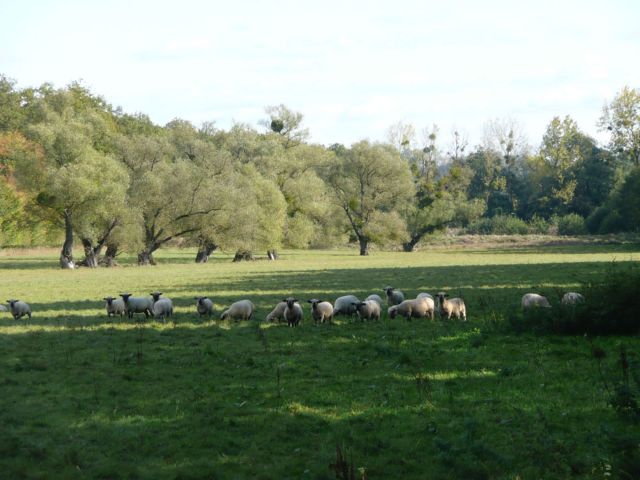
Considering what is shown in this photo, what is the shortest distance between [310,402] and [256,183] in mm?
63982

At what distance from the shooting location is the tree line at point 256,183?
5731 centimetres

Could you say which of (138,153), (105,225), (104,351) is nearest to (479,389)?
(104,351)

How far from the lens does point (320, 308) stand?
2011 cm

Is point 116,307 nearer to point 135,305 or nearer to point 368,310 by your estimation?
point 135,305

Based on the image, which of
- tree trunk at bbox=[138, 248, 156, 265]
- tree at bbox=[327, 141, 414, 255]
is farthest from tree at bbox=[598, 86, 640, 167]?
tree trunk at bbox=[138, 248, 156, 265]

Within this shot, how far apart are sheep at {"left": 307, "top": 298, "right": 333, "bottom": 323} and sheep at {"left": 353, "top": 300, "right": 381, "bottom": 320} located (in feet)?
3.09

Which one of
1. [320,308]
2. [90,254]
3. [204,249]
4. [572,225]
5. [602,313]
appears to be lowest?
[320,308]

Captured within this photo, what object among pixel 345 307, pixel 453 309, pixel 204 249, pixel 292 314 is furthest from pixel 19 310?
pixel 204 249

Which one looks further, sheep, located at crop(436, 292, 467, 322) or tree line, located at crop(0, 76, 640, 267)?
tree line, located at crop(0, 76, 640, 267)

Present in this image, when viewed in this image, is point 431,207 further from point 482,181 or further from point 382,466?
point 382,466

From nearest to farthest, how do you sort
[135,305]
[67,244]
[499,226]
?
1. [135,305]
2. [67,244]
3. [499,226]

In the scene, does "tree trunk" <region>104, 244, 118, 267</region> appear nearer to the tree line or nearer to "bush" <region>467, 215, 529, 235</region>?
the tree line

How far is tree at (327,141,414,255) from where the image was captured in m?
88.6

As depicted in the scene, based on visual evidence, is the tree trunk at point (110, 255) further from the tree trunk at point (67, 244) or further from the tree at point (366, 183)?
the tree at point (366, 183)
